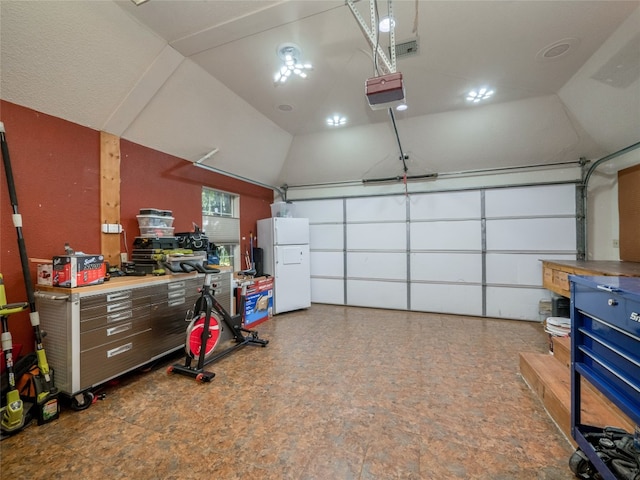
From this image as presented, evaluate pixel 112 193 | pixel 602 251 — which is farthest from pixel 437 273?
pixel 112 193

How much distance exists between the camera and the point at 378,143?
4.87m

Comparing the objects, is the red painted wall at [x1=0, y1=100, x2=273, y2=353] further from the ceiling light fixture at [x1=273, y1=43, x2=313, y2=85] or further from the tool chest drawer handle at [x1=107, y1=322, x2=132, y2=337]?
the ceiling light fixture at [x1=273, y1=43, x2=313, y2=85]

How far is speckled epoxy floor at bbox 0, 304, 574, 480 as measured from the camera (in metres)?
1.62

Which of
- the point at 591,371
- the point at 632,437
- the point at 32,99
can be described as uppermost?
the point at 32,99

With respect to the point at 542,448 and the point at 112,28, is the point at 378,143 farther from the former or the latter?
the point at 542,448

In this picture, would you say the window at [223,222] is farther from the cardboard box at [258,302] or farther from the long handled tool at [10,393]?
the long handled tool at [10,393]

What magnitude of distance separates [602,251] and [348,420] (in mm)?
5009

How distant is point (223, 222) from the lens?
4.86m

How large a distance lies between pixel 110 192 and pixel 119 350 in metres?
1.74

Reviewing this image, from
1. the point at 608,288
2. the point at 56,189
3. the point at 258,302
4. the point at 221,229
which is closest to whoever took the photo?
the point at 608,288

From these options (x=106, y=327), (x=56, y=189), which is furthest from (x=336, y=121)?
(x=106, y=327)

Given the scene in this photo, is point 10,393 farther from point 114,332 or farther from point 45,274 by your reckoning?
point 45,274

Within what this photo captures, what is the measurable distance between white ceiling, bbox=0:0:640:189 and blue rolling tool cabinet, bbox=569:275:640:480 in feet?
7.73

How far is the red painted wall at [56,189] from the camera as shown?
2.28m
